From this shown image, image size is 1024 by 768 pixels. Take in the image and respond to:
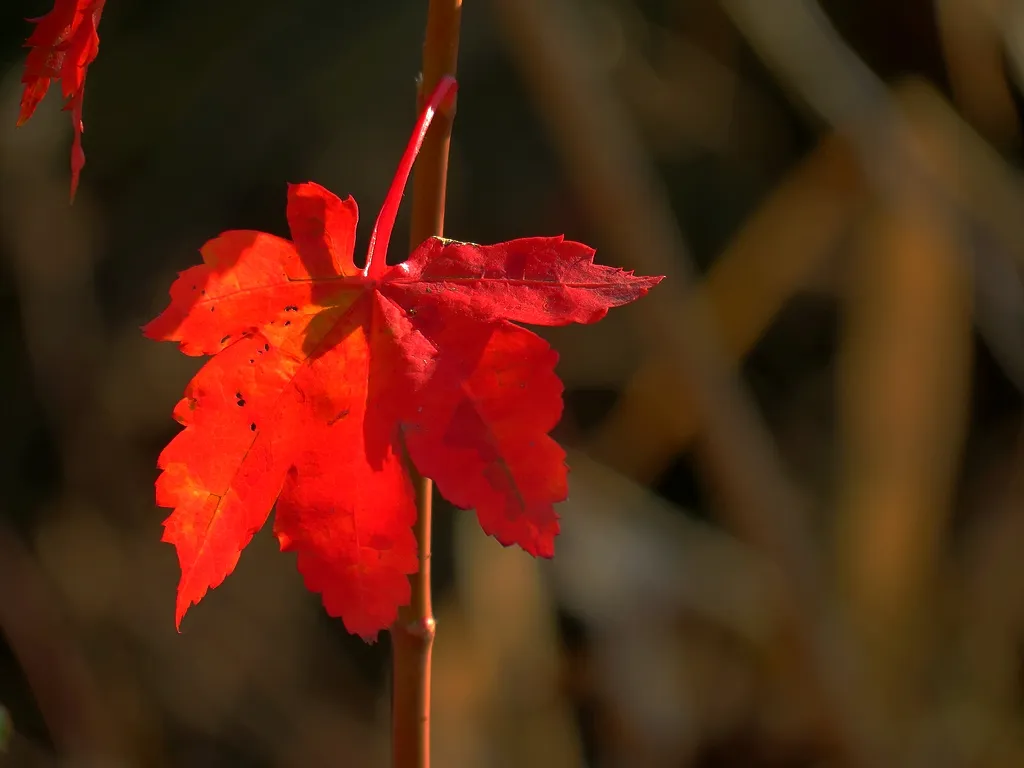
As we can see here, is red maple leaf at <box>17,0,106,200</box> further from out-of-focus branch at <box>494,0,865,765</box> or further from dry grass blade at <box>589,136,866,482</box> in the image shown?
dry grass blade at <box>589,136,866,482</box>

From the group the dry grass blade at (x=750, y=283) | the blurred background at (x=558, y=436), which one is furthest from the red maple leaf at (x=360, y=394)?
the dry grass blade at (x=750, y=283)

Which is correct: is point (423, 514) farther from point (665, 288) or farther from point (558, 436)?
point (558, 436)

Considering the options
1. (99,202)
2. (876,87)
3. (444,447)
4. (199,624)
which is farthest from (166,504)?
(99,202)

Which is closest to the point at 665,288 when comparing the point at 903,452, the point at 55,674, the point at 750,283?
the point at 750,283

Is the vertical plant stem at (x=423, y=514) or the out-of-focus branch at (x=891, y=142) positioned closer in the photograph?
the vertical plant stem at (x=423, y=514)

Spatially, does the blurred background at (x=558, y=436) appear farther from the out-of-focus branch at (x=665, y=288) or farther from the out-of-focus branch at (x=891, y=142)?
the out-of-focus branch at (x=665, y=288)

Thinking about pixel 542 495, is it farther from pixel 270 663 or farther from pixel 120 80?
pixel 120 80
